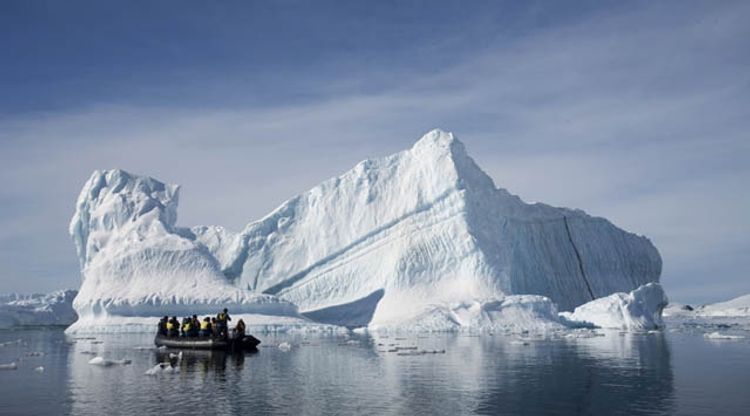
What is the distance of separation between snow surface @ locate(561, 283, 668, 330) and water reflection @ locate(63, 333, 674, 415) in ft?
43.5

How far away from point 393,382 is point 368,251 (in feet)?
95.3

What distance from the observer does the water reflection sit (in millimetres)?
13414

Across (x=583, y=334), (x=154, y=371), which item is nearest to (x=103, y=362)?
(x=154, y=371)

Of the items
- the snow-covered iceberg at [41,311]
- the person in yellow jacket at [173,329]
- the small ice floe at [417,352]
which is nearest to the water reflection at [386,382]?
the small ice floe at [417,352]

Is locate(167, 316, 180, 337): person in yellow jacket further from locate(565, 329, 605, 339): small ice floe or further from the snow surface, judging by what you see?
the snow surface

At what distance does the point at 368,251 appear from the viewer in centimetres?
4584

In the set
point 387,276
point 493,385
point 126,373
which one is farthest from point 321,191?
point 493,385

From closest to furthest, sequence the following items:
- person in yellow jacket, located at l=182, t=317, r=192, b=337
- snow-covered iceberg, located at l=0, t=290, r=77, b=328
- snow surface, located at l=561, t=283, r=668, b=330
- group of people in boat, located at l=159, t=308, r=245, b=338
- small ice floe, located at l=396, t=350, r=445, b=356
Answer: small ice floe, located at l=396, t=350, r=445, b=356 → group of people in boat, located at l=159, t=308, r=245, b=338 → person in yellow jacket, located at l=182, t=317, r=192, b=337 → snow surface, located at l=561, t=283, r=668, b=330 → snow-covered iceberg, located at l=0, t=290, r=77, b=328

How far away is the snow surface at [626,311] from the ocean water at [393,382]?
1190 centimetres

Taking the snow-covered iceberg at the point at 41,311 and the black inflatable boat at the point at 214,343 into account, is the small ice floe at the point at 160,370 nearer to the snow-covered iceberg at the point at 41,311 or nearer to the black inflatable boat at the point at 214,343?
the black inflatable boat at the point at 214,343

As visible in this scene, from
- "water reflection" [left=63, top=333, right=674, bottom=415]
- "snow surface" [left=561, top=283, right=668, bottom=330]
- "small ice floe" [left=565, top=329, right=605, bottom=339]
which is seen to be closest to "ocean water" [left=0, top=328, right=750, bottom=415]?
"water reflection" [left=63, top=333, right=674, bottom=415]

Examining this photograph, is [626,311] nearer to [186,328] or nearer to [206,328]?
[206,328]

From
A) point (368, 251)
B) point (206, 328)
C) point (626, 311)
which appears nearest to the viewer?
point (206, 328)

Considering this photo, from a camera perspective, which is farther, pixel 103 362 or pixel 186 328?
pixel 186 328
